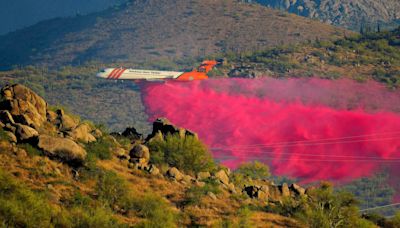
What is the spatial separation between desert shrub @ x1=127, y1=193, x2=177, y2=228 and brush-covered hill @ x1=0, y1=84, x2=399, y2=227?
0.19 feet

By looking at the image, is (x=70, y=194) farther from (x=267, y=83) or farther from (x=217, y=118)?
(x=267, y=83)

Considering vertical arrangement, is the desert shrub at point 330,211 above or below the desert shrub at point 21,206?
below

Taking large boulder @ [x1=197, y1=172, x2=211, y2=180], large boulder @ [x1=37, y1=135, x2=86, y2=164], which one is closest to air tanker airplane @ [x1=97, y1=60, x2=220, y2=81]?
large boulder @ [x1=197, y1=172, x2=211, y2=180]

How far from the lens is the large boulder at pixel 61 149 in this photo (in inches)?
2021

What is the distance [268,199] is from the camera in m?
59.6

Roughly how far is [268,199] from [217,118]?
8023 centimetres

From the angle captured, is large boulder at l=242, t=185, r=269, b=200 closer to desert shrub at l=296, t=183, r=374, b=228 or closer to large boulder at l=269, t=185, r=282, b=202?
large boulder at l=269, t=185, r=282, b=202

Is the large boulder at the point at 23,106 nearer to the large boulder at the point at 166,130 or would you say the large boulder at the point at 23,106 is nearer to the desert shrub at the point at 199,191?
the large boulder at the point at 166,130

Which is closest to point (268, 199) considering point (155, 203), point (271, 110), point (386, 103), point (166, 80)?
point (155, 203)

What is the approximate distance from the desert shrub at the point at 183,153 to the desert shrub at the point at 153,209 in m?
11.0

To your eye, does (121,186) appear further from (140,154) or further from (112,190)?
(140,154)

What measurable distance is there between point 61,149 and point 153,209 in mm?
7501

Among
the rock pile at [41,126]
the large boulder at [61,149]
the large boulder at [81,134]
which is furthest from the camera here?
the large boulder at [81,134]

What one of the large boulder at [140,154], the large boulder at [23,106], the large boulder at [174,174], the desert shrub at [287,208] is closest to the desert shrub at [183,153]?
the large boulder at [140,154]
